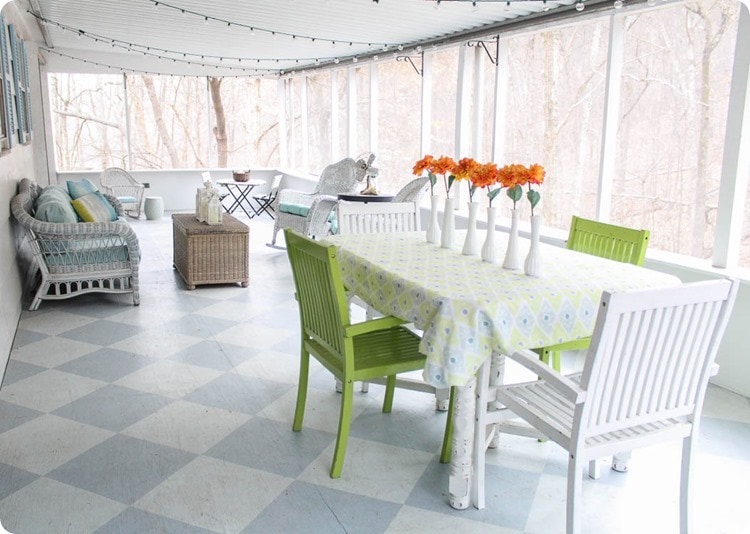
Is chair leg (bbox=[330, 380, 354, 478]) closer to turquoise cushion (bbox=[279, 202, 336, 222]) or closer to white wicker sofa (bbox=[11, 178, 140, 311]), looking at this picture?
white wicker sofa (bbox=[11, 178, 140, 311])

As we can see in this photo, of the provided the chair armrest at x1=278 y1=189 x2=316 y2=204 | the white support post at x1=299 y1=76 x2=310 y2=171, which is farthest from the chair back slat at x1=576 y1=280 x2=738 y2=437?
the white support post at x1=299 y1=76 x2=310 y2=171

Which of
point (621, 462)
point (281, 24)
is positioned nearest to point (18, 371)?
point (621, 462)

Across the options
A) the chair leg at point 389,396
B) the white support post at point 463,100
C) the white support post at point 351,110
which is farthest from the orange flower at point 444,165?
the white support post at point 351,110

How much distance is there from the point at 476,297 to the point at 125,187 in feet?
25.8

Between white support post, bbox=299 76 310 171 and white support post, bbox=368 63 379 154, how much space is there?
90.3 inches

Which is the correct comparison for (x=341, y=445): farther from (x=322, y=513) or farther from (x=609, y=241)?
(x=609, y=241)

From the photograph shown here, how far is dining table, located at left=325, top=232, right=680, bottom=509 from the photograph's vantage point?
2002mm

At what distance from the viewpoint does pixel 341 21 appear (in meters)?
5.34

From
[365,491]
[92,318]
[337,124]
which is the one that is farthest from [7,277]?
[337,124]

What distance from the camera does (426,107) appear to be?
6.70 meters

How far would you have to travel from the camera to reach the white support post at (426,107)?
661 cm

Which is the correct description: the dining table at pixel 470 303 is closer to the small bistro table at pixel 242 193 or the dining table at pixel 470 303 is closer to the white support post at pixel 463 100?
the white support post at pixel 463 100

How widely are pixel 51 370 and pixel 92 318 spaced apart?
Result: 1017mm

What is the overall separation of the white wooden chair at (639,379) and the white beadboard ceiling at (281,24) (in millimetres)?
2862
